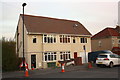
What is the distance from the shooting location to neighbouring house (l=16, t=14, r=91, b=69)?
80.1 feet

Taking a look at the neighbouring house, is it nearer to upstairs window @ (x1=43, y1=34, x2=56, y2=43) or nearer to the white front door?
upstairs window @ (x1=43, y1=34, x2=56, y2=43)

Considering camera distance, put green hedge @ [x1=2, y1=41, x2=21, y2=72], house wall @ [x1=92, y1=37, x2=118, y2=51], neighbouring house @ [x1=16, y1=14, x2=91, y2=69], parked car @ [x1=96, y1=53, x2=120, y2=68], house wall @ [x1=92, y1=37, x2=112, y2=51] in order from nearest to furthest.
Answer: green hedge @ [x1=2, y1=41, x2=21, y2=72] < parked car @ [x1=96, y1=53, x2=120, y2=68] < neighbouring house @ [x1=16, y1=14, x2=91, y2=69] < house wall @ [x1=92, y1=37, x2=118, y2=51] < house wall @ [x1=92, y1=37, x2=112, y2=51]

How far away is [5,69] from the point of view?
68.9 ft

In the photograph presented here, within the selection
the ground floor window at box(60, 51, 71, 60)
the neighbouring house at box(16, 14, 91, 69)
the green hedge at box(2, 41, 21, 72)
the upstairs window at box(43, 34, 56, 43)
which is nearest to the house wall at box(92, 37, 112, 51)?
the neighbouring house at box(16, 14, 91, 69)

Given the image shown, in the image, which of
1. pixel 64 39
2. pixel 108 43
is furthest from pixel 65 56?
pixel 108 43

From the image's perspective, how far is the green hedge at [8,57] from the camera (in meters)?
20.7

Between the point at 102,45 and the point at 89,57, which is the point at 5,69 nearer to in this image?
the point at 89,57

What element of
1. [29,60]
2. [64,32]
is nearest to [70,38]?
[64,32]

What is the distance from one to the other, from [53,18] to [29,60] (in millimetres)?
9518

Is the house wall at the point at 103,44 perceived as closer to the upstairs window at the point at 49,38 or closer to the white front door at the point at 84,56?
the white front door at the point at 84,56

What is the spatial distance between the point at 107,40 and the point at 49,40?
20490mm

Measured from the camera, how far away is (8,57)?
20.9 meters

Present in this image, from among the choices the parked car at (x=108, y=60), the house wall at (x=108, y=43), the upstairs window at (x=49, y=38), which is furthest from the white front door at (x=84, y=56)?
the house wall at (x=108, y=43)

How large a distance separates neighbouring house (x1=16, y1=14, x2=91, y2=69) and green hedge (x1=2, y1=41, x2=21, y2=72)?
264 centimetres
